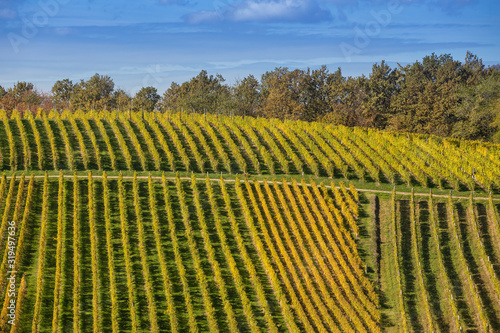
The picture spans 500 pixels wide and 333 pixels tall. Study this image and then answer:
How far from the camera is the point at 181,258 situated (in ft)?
93.7

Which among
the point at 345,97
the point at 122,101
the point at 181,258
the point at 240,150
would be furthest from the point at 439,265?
the point at 122,101

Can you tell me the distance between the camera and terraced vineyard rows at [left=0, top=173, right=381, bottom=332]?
81.0 feet

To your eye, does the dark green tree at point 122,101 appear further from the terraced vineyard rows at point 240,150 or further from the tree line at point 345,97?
the terraced vineyard rows at point 240,150

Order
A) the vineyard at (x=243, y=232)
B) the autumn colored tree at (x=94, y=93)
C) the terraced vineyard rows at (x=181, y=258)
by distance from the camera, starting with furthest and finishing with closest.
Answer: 1. the autumn colored tree at (x=94, y=93)
2. the vineyard at (x=243, y=232)
3. the terraced vineyard rows at (x=181, y=258)

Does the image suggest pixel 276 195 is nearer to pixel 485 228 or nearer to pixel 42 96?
pixel 485 228

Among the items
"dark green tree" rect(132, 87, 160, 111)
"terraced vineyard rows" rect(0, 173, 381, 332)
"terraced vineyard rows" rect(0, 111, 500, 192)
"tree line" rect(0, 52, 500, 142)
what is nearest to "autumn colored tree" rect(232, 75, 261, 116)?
"tree line" rect(0, 52, 500, 142)

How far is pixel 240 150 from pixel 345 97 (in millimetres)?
33606

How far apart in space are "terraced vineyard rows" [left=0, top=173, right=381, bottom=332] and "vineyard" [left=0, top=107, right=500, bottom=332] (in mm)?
84

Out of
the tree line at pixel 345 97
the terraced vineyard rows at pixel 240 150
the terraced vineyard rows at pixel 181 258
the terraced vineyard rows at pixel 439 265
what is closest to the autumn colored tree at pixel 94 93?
the tree line at pixel 345 97

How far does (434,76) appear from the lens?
272 feet

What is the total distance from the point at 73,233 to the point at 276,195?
12069mm

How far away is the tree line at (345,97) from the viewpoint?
6300 centimetres

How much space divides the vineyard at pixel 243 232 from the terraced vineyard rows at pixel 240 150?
0.18m

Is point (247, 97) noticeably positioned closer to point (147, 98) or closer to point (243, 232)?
point (147, 98)
